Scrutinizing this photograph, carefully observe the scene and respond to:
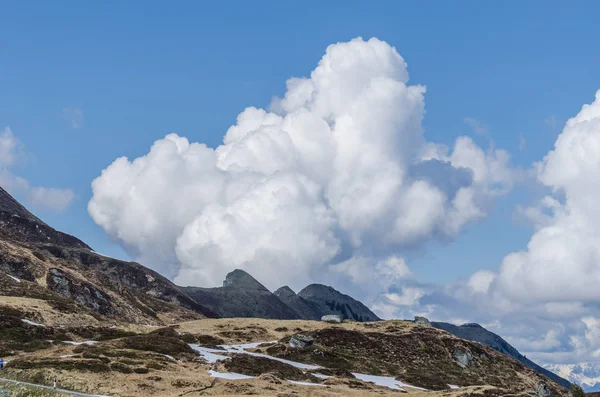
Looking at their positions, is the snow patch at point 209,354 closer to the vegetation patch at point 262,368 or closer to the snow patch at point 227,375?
the vegetation patch at point 262,368

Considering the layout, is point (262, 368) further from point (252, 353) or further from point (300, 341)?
point (300, 341)

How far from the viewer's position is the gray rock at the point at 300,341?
107m

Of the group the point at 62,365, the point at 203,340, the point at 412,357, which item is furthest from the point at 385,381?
the point at 62,365

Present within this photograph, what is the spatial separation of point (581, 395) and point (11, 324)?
81425 mm

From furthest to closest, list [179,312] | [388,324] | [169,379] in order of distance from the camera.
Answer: [179,312] < [388,324] < [169,379]

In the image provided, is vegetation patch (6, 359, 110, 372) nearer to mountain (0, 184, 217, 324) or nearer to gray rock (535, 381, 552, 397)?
mountain (0, 184, 217, 324)

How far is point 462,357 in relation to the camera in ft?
398

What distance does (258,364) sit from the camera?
84688 mm

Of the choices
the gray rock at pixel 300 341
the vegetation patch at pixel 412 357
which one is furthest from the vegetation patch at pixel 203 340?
the gray rock at pixel 300 341

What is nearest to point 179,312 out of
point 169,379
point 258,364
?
point 258,364

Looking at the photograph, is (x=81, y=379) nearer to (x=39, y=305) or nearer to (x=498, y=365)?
(x=39, y=305)

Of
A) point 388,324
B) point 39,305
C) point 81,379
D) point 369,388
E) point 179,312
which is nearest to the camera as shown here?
point 81,379

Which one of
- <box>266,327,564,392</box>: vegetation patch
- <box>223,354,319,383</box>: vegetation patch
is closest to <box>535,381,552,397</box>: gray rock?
<box>266,327,564,392</box>: vegetation patch

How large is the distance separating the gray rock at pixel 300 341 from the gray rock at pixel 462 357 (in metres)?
33.3
